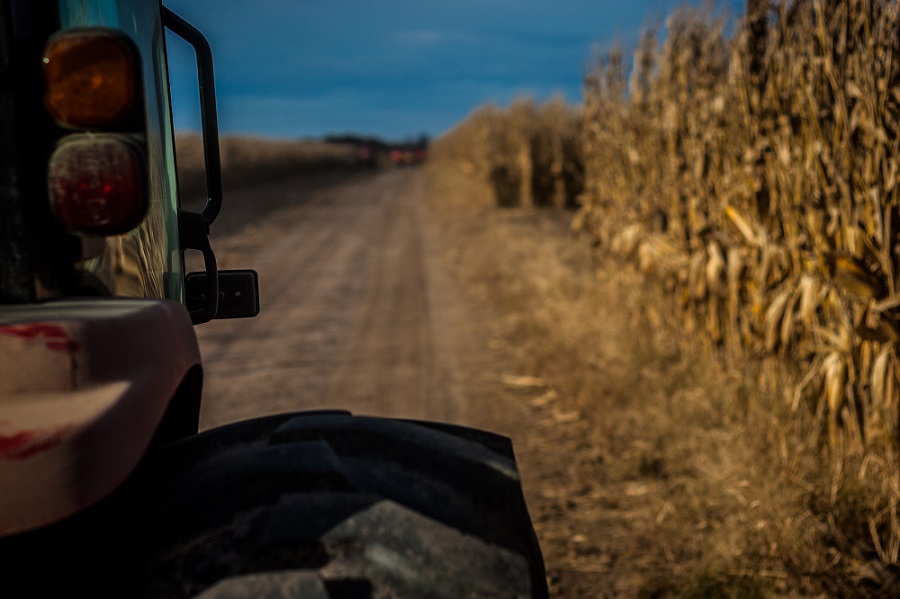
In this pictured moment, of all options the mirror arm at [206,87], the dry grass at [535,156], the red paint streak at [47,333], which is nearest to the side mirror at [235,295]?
the mirror arm at [206,87]

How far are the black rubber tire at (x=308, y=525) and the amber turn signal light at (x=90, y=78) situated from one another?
0.56 m

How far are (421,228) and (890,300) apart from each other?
51.0 feet

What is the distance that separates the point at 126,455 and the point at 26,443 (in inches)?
5.7

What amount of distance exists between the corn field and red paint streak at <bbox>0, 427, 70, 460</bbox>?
3145 mm

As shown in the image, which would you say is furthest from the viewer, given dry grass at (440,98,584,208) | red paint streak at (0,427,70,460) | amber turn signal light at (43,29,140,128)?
dry grass at (440,98,584,208)

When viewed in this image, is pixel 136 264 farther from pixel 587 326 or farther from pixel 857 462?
pixel 587 326

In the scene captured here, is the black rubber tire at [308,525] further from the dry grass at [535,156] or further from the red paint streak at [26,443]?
the dry grass at [535,156]

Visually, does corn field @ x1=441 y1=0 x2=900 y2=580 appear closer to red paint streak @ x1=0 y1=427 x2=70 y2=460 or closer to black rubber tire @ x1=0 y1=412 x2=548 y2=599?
black rubber tire @ x1=0 y1=412 x2=548 y2=599

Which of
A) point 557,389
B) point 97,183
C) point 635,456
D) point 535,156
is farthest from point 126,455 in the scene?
point 535,156

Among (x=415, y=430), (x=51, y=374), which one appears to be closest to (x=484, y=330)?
(x=415, y=430)

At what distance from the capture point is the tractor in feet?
3.50

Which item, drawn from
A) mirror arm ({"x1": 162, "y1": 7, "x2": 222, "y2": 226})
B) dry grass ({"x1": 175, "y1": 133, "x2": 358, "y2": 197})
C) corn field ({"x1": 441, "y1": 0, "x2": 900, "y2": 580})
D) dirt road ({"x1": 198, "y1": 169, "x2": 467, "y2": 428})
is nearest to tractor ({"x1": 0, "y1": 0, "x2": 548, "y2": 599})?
mirror arm ({"x1": 162, "y1": 7, "x2": 222, "y2": 226})

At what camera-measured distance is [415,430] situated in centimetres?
156

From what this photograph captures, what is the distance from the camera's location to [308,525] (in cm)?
120
